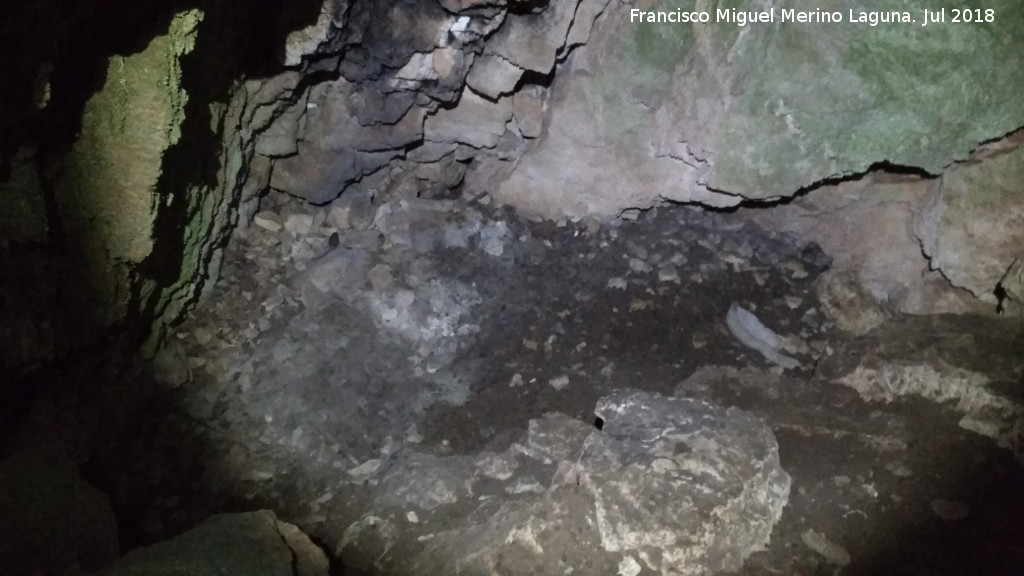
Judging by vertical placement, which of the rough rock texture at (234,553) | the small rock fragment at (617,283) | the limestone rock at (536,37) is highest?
the limestone rock at (536,37)

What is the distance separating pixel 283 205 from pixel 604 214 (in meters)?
0.88

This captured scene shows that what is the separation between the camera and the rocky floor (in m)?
1.32

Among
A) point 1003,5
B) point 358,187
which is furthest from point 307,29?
point 1003,5

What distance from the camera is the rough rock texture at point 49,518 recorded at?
1085mm

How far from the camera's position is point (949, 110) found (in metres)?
1.66

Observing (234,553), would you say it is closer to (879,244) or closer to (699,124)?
(699,124)

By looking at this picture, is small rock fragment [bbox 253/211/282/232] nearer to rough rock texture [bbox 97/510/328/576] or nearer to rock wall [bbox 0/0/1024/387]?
rock wall [bbox 0/0/1024/387]

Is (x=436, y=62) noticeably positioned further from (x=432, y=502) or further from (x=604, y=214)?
(x=432, y=502)

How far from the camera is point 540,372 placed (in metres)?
1.68

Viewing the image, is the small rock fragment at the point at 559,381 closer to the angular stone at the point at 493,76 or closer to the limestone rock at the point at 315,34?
the angular stone at the point at 493,76

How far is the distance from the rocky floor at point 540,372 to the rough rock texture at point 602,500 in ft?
0.19

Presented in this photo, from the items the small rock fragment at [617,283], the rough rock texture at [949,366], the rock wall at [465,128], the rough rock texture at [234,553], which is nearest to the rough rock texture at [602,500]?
the rough rock texture at [234,553]

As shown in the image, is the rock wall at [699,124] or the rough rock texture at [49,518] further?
the rock wall at [699,124]

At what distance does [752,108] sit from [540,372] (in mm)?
819
